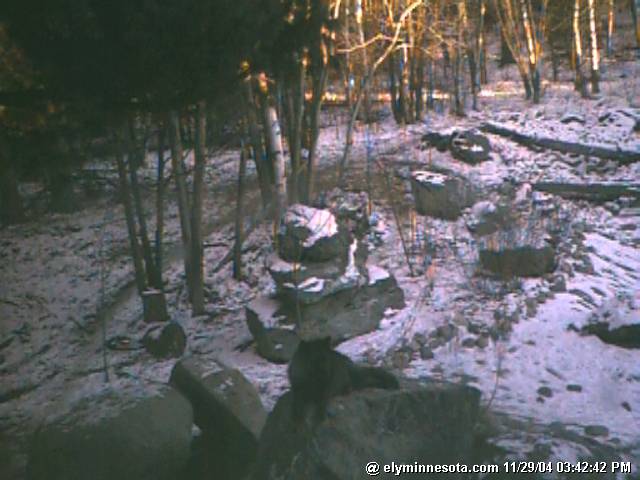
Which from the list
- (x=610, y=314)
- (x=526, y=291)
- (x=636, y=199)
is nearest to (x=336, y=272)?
(x=526, y=291)

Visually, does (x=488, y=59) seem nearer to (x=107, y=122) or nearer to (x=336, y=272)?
(x=336, y=272)

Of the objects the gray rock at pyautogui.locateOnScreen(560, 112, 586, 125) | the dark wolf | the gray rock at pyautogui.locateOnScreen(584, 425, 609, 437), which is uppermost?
the gray rock at pyautogui.locateOnScreen(560, 112, 586, 125)

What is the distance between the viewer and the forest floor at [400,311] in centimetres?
684

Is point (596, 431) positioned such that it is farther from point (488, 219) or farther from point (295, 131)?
point (295, 131)

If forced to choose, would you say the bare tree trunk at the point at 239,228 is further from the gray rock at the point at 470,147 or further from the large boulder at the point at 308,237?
the gray rock at the point at 470,147

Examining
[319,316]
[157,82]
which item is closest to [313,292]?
[319,316]

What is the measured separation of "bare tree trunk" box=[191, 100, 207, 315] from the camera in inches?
367

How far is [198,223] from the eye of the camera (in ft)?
31.8

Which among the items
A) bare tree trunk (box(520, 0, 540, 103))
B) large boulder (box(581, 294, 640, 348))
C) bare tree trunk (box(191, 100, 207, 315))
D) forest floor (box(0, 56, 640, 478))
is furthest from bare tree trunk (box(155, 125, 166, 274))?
bare tree trunk (box(520, 0, 540, 103))

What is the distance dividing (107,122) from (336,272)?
11.4 ft

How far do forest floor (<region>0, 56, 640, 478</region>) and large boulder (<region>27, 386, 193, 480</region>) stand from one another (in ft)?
2.74

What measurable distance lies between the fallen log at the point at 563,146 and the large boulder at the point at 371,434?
10283 mm

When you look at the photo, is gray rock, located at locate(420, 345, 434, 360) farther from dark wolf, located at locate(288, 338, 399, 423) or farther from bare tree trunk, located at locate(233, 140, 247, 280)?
bare tree trunk, located at locate(233, 140, 247, 280)

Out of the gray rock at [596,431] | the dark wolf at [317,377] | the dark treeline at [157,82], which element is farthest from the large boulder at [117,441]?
the gray rock at [596,431]
